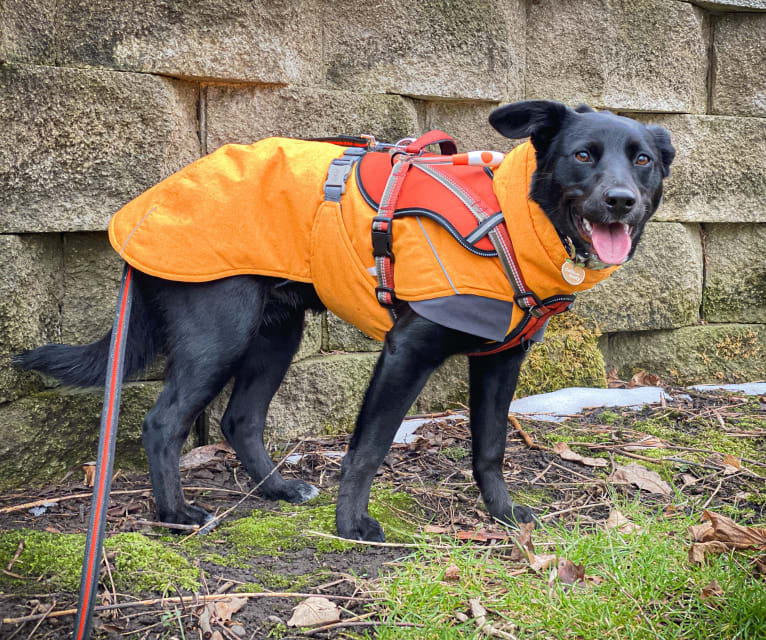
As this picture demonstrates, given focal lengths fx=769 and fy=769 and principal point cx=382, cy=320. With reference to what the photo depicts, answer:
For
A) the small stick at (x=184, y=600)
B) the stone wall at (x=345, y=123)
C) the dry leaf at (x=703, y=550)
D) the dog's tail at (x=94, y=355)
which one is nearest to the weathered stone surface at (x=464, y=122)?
the stone wall at (x=345, y=123)

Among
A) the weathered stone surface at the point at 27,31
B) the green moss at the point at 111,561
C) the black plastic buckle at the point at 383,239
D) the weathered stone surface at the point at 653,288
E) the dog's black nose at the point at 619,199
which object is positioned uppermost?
the weathered stone surface at the point at 27,31

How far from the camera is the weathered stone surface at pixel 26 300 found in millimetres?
2547

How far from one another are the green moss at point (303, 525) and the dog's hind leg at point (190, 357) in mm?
190

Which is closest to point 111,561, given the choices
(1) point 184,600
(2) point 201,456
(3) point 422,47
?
(1) point 184,600

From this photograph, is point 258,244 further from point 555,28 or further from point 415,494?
point 555,28

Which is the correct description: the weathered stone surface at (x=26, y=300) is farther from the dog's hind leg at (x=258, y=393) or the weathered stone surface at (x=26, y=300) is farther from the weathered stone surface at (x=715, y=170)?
the weathered stone surface at (x=715, y=170)

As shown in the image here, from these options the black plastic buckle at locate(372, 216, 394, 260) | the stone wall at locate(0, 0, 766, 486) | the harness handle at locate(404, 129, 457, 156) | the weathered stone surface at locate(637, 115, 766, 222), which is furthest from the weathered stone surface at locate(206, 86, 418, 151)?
the weathered stone surface at locate(637, 115, 766, 222)

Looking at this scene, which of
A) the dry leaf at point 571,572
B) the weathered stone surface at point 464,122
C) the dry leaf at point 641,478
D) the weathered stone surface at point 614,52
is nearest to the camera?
the dry leaf at point 571,572

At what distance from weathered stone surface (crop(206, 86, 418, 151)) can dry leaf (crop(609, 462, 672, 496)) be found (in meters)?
1.65

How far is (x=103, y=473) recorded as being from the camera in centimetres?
185

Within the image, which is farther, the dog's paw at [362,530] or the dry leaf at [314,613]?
the dog's paw at [362,530]

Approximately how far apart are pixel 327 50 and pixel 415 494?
71.3 inches

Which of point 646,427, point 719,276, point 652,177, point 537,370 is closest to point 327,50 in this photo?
point 652,177

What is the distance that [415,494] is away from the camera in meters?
2.70
